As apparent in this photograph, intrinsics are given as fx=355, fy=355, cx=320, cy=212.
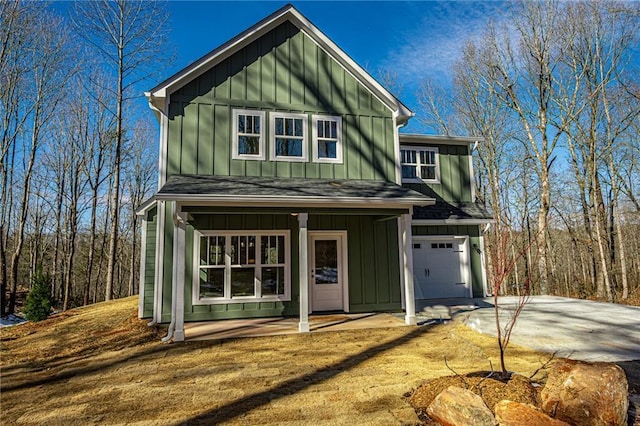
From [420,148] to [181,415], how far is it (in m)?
10.4

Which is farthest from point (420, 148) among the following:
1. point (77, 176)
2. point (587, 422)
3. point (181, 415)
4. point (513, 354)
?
point (77, 176)

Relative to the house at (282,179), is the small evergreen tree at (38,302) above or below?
below

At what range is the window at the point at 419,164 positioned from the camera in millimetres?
11742

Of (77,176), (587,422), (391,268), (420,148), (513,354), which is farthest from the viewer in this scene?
(77,176)

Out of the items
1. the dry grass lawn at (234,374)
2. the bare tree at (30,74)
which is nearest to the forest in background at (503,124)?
the bare tree at (30,74)

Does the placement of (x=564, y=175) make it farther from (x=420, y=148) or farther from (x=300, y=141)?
(x=300, y=141)

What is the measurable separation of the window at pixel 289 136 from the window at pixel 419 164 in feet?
13.3

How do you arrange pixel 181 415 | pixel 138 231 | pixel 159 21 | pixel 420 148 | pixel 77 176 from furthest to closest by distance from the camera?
pixel 138 231 → pixel 77 176 → pixel 159 21 → pixel 420 148 → pixel 181 415

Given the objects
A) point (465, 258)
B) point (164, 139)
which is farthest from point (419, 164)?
point (164, 139)

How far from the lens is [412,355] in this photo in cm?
588

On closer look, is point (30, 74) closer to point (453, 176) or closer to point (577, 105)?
point (453, 176)

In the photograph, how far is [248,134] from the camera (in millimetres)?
8789

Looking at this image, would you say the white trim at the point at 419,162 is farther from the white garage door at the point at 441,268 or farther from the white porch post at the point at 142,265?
the white porch post at the point at 142,265

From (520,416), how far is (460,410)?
0.51 metres
